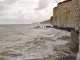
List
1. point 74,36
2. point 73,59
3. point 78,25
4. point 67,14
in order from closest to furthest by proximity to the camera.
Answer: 1. point 73,59
2. point 78,25
3. point 74,36
4. point 67,14

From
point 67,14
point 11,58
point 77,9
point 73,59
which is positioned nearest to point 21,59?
point 11,58

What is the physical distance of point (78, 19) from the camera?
25.2 ft

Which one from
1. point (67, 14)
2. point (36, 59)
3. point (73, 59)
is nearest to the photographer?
point (73, 59)

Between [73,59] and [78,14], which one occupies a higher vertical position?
[78,14]

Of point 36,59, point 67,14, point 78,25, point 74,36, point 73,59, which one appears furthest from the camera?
point 67,14

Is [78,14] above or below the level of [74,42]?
above

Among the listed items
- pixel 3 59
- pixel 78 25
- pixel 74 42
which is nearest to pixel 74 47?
pixel 74 42

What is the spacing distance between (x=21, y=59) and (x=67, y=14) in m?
25.5

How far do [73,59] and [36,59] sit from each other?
201 cm

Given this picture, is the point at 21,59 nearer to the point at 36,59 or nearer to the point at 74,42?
the point at 36,59

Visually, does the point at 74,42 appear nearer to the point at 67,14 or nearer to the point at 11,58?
the point at 11,58

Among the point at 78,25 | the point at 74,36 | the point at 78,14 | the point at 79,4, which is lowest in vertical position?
the point at 74,36

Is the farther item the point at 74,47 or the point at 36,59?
the point at 74,47

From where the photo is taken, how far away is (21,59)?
23.4 ft
